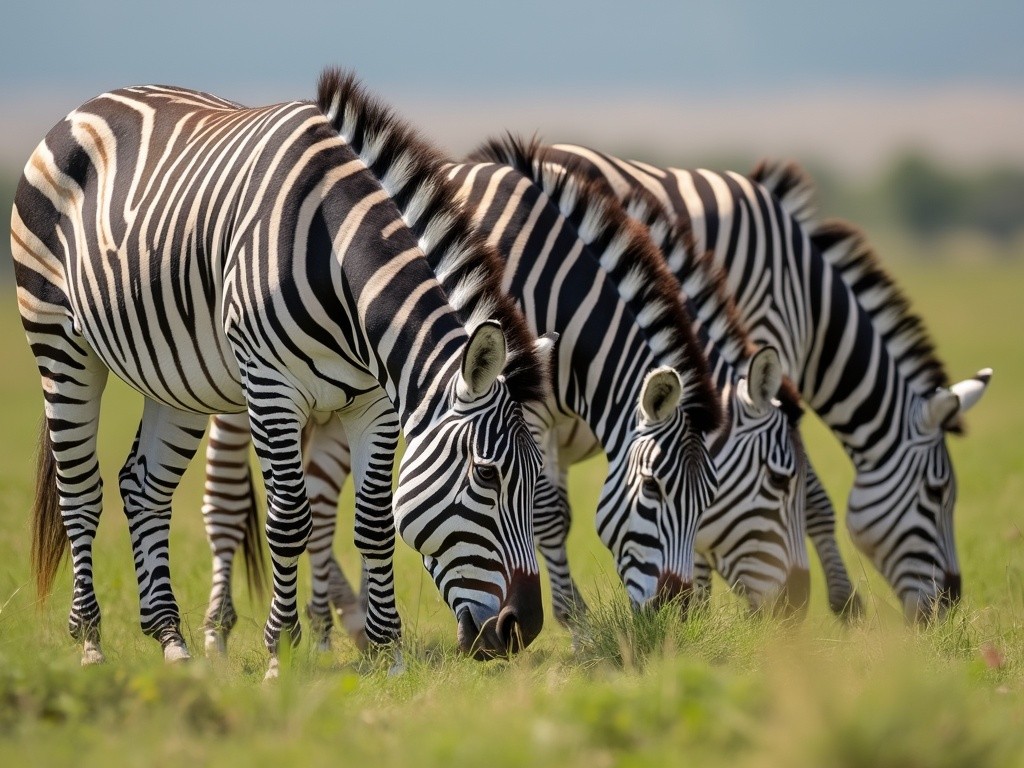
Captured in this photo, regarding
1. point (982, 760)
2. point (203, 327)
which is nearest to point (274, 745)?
point (982, 760)

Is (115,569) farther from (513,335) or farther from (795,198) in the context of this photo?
(795,198)

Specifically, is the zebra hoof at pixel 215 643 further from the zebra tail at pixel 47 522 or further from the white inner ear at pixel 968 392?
the white inner ear at pixel 968 392

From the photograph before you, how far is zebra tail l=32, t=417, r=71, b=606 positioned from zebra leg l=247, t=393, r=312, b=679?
68.9 inches

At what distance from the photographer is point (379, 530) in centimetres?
629

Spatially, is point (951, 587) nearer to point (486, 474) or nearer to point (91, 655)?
point (486, 474)

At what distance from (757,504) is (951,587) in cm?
176

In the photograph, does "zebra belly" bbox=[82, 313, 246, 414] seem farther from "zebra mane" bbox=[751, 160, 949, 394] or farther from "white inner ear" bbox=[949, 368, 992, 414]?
"white inner ear" bbox=[949, 368, 992, 414]

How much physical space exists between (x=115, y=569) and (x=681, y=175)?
16.5 feet

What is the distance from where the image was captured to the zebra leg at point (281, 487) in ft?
19.3

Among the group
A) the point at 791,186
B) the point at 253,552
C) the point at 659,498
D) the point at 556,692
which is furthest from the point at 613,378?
the point at 791,186

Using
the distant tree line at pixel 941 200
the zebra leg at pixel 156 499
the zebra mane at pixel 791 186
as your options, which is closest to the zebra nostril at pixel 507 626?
the zebra leg at pixel 156 499

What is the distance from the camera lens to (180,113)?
277 inches

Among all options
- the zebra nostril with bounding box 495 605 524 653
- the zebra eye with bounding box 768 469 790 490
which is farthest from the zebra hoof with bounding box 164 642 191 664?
the zebra eye with bounding box 768 469 790 490

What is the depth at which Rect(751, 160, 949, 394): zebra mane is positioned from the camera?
325 inches
